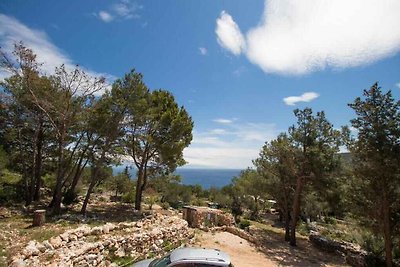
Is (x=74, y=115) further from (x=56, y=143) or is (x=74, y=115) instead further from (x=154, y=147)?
(x=154, y=147)

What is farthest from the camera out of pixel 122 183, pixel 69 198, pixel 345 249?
pixel 122 183

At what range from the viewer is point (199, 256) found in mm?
7398

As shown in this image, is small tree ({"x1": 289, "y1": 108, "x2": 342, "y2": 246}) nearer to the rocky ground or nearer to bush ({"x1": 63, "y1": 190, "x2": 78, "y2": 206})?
the rocky ground

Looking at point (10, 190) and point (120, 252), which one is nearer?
point (120, 252)

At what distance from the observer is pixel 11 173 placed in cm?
2750

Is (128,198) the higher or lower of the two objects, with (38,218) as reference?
higher

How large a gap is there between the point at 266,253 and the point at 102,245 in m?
10.5

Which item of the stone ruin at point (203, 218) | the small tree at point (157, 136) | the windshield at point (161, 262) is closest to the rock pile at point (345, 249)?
the stone ruin at point (203, 218)

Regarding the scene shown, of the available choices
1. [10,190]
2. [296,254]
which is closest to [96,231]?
[296,254]

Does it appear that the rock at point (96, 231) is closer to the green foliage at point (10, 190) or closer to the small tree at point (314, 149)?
the green foliage at point (10, 190)

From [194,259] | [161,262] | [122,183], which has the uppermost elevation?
[122,183]

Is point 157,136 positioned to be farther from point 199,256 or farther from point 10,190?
point 199,256

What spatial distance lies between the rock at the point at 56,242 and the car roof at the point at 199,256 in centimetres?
522

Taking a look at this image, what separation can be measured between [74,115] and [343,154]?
19.6 metres
